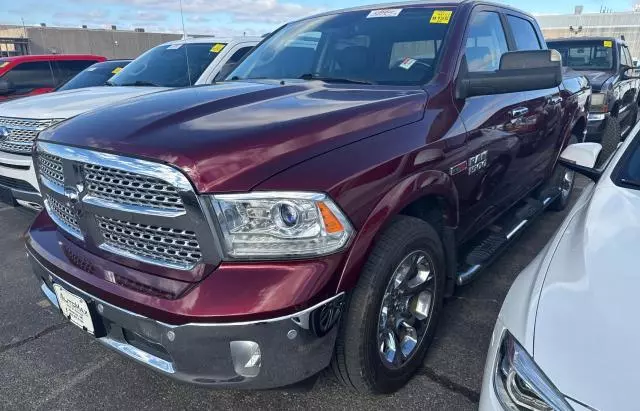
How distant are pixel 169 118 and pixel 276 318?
977 mm

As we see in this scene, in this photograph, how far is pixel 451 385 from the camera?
7.98 feet

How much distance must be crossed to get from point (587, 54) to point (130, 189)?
9.46m

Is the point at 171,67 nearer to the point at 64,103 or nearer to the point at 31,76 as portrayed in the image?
the point at 64,103

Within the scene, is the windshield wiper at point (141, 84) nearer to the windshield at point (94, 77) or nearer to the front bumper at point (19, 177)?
the windshield at point (94, 77)

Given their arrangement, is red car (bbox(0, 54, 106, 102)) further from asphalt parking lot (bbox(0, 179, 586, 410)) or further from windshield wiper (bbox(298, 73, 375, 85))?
windshield wiper (bbox(298, 73, 375, 85))

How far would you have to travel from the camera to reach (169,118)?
206 cm

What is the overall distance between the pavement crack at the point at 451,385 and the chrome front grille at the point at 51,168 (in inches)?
79.7

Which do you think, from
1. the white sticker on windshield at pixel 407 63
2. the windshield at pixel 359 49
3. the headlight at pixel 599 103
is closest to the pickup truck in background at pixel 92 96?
the windshield at pixel 359 49

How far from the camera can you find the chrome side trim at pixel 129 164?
1709 millimetres

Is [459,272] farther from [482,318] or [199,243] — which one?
[199,243]

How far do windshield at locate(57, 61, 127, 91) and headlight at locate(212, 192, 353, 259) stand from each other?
237 inches

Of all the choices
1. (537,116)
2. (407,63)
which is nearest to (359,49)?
(407,63)

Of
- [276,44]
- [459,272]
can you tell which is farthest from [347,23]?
[459,272]

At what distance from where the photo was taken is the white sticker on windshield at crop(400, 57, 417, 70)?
277cm
